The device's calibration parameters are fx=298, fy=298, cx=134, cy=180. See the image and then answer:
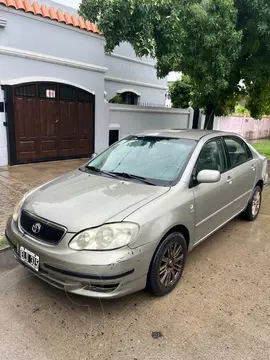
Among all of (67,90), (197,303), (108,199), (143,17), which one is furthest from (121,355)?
(67,90)

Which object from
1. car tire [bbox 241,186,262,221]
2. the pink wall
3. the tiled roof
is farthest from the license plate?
the pink wall

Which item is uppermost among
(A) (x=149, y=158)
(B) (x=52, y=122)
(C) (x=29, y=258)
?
(B) (x=52, y=122)

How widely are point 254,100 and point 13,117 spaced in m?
7.41

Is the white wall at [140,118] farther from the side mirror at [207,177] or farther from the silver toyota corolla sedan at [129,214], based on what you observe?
the side mirror at [207,177]

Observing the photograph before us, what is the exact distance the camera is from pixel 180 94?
1409cm

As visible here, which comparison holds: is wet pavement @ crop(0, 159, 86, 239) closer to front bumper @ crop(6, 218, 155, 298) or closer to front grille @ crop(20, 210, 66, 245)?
front grille @ crop(20, 210, 66, 245)

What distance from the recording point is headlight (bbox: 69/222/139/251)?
94.7 inches

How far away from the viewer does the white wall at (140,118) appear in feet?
34.5

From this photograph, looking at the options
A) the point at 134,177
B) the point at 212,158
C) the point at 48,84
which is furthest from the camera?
the point at 48,84

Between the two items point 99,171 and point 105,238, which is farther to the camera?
point 99,171

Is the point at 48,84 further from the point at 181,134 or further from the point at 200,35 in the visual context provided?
the point at 181,134

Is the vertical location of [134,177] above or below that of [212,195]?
above

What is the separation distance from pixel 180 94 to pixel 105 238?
1274 centimetres

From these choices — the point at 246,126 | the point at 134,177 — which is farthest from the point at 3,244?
the point at 246,126
